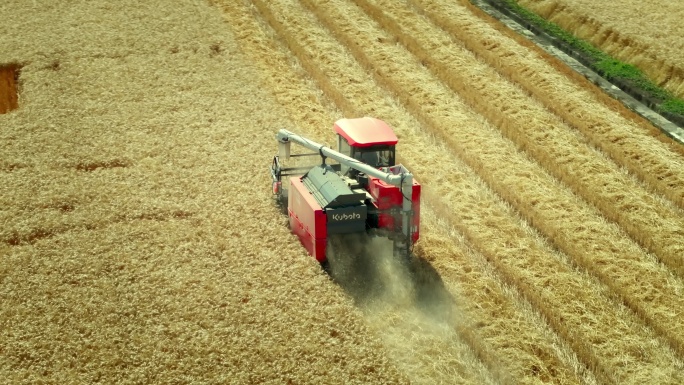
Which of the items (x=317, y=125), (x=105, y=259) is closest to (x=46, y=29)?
(x=317, y=125)

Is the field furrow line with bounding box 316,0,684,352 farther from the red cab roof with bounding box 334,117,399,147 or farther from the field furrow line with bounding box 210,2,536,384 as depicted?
the red cab roof with bounding box 334,117,399,147

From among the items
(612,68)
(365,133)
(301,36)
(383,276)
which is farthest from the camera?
(301,36)

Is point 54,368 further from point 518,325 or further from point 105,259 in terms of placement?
point 518,325

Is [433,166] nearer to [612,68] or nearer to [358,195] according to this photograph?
[358,195]

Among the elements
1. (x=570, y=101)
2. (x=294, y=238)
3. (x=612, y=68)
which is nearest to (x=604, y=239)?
(x=294, y=238)

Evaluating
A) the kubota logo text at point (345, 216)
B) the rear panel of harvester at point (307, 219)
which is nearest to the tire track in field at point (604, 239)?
the kubota logo text at point (345, 216)

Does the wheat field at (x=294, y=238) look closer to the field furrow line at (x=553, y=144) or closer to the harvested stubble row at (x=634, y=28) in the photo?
the field furrow line at (x=553, y=144)
